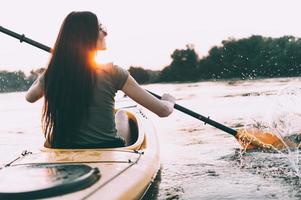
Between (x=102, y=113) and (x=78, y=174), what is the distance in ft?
2.52

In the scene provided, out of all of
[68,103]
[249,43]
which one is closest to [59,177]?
[68,103]

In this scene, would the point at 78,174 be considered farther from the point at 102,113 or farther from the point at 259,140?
the point at 259,140

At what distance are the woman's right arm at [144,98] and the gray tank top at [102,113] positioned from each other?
48mm

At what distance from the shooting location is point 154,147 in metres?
4.26

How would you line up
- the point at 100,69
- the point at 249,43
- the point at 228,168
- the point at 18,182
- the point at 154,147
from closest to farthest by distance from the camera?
the point at 18,182
the point at 100,69
the point at 154,147
the point at 228,168
the point at 249,43

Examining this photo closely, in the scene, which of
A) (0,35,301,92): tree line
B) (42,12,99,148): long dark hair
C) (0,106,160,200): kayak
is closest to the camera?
(0,106,160,200): kayak

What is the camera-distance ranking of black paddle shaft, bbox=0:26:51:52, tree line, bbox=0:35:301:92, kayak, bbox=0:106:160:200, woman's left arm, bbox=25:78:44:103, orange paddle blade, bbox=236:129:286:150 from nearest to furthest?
kayak, bbox=0:106:160:200
woman's left arm, bbox=25:78:44:103
black paddle shaft, bbox=0:26:51:52
orange paddle blade, bbox=236:129:286:150
tree line, bbox=0:35:301:92

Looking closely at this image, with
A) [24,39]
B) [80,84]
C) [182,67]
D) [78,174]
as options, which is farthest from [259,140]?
[182,67]

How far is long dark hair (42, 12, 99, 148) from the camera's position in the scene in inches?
118

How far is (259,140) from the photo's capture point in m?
5.79

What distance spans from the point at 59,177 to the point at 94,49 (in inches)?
39.9

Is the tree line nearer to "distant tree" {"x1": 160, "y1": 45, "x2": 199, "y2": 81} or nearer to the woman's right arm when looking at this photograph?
"distant tree" {"x1": 160, "y1": 45, "x2": 199, "y2": 81}

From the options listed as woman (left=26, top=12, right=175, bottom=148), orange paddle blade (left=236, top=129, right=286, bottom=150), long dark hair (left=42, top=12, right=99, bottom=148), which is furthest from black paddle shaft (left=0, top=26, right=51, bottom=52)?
orange paddle blade (left=236, top=129, right=286, bottom=150)

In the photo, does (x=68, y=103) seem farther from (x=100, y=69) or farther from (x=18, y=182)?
(x=18, y=182)
